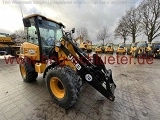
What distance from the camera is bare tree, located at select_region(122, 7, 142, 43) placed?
2612cm

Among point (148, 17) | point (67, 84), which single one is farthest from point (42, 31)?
point (148, 17)

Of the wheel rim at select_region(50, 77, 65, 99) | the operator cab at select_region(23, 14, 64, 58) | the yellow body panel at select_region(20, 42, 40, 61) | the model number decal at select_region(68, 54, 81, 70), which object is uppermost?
the operator cab at select_region(23, 14, 64, 58)

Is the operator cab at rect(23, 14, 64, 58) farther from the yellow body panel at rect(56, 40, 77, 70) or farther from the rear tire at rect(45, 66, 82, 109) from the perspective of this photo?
the rear tire at rect(45, 66, 82, 109)

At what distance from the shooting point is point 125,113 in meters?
2.94

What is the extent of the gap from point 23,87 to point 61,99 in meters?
2.13

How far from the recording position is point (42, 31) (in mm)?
4156

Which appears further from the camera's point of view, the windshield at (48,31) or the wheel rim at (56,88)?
the windshield at (48,31)

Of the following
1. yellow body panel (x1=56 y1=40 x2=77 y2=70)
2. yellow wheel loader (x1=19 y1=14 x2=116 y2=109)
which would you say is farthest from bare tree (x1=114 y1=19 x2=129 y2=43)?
yellow body panel (x1=56 y1=40 x2=77 y2=70)

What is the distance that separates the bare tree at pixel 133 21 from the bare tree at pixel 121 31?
58 cm

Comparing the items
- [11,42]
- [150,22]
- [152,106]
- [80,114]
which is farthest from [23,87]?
[150,22]

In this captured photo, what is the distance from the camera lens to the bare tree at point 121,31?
2967 centimetres

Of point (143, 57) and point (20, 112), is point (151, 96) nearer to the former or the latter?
point (20, 112)

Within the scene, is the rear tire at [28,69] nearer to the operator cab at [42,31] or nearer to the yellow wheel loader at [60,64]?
the yellow wheel loader at [60,64]

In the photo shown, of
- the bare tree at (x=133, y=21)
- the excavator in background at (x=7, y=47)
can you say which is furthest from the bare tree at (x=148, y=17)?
the excavator in background at (x=7, y=47)
